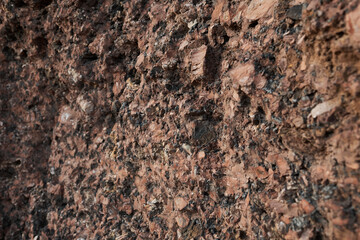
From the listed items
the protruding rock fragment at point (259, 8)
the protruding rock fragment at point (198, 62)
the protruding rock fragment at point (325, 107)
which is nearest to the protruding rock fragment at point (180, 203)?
the protruding rock fragment at point (198, 62)

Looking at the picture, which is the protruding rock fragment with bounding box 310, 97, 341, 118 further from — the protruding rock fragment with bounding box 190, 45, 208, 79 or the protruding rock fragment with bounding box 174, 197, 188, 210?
the protruding rock fragment with bounding box 174, 197, 188, 210

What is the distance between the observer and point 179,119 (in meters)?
1.56

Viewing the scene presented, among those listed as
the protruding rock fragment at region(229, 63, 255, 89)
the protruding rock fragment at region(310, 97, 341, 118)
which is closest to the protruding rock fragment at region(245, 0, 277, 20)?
the protruding rock fragment at region(229, 63, 255, 89)

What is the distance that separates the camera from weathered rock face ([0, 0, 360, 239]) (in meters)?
1.05

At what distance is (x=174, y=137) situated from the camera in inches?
61.7

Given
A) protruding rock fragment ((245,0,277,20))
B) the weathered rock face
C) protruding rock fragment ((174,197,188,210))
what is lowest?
protruding rock fragment ((174,197,188,210))

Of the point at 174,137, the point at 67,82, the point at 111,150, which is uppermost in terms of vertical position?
the point at 67,82

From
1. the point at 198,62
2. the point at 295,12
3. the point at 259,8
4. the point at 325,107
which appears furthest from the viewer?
the point at 198,62

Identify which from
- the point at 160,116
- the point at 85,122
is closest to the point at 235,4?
the point at 160,116

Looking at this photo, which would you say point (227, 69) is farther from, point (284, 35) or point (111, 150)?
point (111, 150)

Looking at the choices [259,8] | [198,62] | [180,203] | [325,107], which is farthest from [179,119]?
[325,107]

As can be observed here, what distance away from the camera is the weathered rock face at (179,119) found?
41.3 inches

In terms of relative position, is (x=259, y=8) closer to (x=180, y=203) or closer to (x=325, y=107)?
(x=325, y=107)

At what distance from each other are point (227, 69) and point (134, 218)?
87cm
